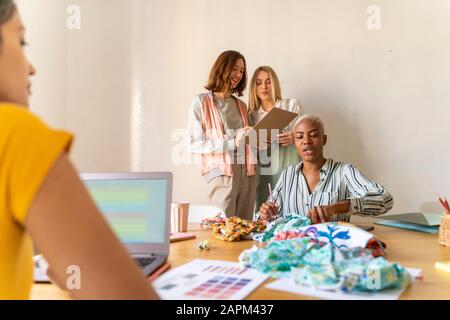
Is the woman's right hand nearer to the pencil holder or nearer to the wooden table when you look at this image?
the wooden table

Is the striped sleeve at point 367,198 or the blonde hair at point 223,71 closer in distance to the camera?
the striped sleeve at point 367,198

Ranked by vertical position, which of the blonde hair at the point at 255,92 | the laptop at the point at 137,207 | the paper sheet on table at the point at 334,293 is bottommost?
the paper sheet on table at the point at 334,293

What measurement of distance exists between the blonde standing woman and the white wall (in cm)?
27

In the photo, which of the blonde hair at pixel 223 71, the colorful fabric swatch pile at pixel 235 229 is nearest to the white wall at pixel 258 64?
the blonde hair at pixel 223 71

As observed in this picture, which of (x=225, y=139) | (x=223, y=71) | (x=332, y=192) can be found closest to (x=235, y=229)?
(x=332, y=192)

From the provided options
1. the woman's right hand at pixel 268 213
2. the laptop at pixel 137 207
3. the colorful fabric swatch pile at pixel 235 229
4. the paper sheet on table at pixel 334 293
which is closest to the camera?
the paper sheet on table at pixel 334 293

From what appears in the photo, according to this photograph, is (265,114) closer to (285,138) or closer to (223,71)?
(285,138)

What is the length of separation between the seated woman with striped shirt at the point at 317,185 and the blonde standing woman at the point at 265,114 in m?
0.45

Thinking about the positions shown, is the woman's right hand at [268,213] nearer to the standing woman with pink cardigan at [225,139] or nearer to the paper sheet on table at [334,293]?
the standing woman with pink cardigan at [225,139]

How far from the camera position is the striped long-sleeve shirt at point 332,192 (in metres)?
1.68

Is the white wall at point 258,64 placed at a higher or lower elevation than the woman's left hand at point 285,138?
higher

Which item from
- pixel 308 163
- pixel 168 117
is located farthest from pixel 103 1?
pixel 308 163

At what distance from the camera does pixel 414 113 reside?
267 cm
